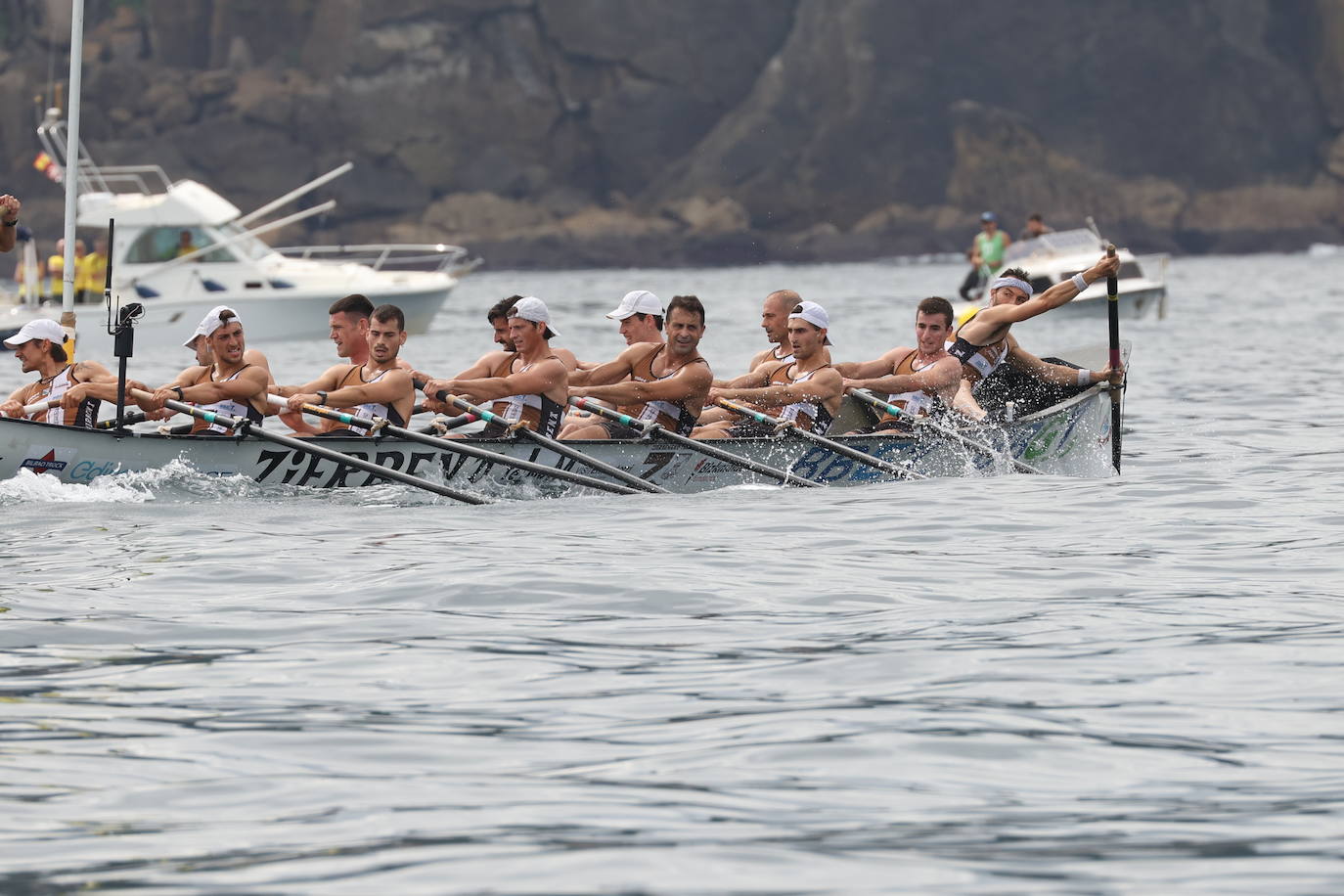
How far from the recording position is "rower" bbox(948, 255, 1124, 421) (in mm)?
16172

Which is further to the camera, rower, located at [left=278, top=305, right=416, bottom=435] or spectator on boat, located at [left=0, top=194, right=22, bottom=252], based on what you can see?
rower, located at [left=278, top=305, right=416, bottom=435]

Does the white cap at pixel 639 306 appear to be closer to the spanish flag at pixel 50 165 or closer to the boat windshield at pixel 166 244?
the spanish flag at pixel 50 165

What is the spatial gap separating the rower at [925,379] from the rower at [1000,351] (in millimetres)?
235

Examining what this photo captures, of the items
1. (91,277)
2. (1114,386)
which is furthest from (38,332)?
(91,277)

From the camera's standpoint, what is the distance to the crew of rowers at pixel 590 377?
14484 mm

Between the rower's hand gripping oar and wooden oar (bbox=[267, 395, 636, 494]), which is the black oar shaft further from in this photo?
the rower's hand gripping oar

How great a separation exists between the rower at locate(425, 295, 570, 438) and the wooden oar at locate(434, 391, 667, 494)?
14cm

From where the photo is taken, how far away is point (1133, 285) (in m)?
40.6

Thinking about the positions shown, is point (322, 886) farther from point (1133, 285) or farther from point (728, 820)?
point (1133, 285)

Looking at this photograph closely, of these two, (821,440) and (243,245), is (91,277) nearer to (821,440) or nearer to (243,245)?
(243,245)

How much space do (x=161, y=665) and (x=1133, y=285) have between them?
3432 centimetres

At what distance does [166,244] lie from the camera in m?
36.4

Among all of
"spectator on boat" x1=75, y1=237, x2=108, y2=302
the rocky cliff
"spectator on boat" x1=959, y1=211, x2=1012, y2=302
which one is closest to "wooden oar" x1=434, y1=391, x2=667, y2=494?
"spectator on boat" x1=75, y1=237, x2=108, y2=302

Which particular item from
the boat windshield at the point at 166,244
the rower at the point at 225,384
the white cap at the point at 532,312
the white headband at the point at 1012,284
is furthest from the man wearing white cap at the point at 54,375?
the boat windshield at the point at 166,244
